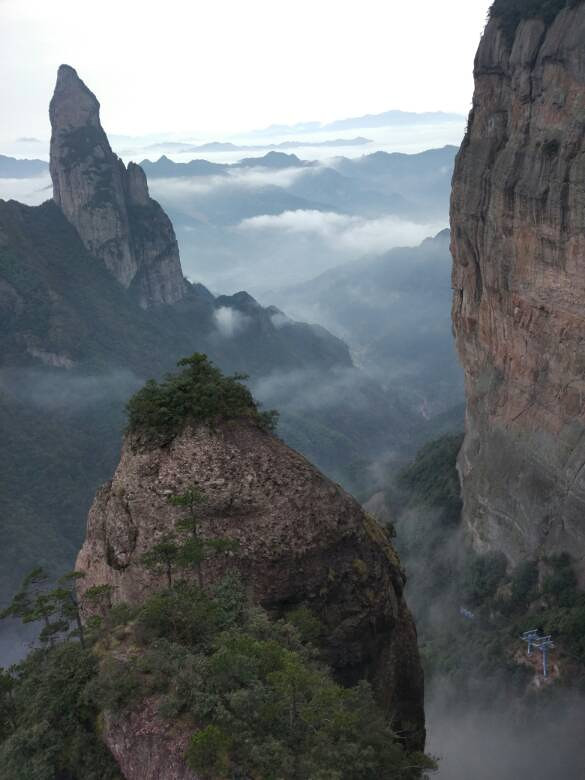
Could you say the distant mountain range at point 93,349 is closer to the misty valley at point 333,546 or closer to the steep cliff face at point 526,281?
the misty valley at point 333,546

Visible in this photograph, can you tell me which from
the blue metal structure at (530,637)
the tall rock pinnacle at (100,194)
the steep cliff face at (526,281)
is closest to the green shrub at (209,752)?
the blue metal structure at (530,637)

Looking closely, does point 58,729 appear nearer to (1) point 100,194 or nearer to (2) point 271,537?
(2) point 271,537

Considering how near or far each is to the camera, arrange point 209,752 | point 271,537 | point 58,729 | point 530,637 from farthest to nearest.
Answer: point 530,637 → point 271,537 → point 58,729 → point 209,752

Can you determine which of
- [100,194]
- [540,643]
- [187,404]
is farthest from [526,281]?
[100,194]

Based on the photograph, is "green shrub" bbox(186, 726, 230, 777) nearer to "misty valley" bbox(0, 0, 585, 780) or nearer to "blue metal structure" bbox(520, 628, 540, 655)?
"misty valley" bbox(0, 0, 585, 780)

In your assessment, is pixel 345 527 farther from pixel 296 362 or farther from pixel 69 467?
pixel 296 362

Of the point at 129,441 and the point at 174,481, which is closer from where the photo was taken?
the point at 174,481

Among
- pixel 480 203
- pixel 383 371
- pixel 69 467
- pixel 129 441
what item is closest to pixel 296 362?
pixel 383 371
